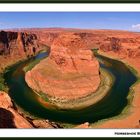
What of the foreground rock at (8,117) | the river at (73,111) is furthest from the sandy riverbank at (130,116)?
the foreground rock at (8,117)

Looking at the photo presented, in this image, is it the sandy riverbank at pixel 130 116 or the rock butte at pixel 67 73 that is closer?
the sandy riverbank at pixel 130 116

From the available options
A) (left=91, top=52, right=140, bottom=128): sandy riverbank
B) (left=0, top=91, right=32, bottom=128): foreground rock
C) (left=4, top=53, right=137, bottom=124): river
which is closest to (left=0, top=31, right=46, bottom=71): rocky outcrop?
(left=4, top=53, right=137, bottom=124): river

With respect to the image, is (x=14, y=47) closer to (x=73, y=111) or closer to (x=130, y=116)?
(x=73, y=111)

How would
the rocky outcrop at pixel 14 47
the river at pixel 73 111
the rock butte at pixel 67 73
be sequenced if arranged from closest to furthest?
the river at pixel 73 111, the rock butte at pixel 67 73, the rocky outcrop at pixel 14 47

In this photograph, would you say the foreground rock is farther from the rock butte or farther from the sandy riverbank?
the rock butte

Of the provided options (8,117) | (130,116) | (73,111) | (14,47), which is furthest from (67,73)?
(8,117)

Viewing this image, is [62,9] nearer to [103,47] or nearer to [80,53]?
[80,53]

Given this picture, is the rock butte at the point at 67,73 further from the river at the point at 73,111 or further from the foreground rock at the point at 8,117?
the foreground rock at the point at 8,117
